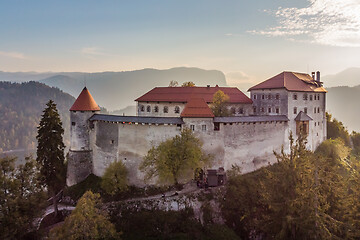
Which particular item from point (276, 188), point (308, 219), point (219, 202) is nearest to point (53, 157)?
point (219, 202)

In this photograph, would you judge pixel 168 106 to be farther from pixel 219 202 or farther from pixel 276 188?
pixel 276 188

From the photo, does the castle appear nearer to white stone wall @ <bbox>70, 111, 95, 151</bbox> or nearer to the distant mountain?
white stone wall @ <bbox>70, 111, 95, 151</bbox>

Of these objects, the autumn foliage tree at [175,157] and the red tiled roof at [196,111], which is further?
the red tiled roof at [196,111]

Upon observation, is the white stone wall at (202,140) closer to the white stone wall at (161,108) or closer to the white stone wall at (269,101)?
the white stone wall at (269,101)

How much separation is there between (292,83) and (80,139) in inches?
1329

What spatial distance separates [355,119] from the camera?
153125mm

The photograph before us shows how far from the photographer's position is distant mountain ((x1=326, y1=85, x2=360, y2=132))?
6046 inches

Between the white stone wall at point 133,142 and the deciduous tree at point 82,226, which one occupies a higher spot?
the white stone wall at point 133,142

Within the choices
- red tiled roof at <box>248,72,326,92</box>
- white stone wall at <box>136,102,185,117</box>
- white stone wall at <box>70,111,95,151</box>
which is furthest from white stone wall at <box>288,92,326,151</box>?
white stone wall at <box>70,111,95,151</box>

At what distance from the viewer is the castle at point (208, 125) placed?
108 ft

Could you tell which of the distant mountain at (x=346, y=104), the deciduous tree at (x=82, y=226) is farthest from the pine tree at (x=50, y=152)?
the distant mountain at (x=346, y=104)

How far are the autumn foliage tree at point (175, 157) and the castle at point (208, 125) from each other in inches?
66.0

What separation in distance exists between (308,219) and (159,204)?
15.3m

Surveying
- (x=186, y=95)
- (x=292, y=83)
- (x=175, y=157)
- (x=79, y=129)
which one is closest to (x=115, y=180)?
(x=175, y=157)
